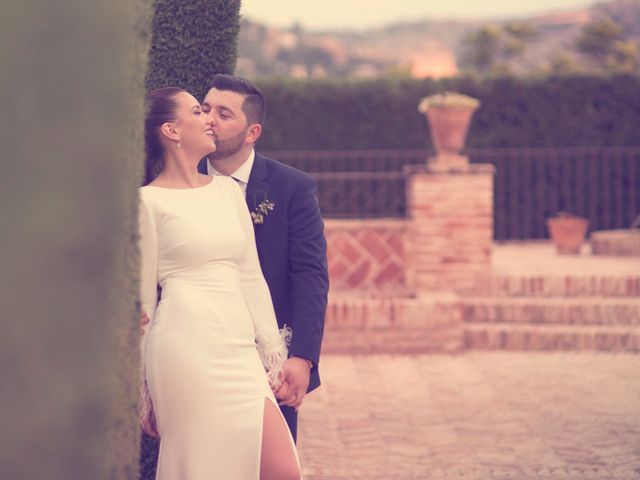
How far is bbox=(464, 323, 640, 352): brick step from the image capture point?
9492 mm

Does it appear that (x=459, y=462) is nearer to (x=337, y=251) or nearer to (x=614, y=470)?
(x=614, y=470)

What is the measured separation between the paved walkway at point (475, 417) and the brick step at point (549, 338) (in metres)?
0.15

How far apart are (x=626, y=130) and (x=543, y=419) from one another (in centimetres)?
1035

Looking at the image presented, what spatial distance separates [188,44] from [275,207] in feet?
2.50


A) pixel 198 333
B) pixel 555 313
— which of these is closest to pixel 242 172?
pixel 198 333

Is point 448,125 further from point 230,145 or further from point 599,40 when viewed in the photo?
point 599,40

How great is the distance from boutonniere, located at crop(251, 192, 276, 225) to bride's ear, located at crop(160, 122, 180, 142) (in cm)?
47

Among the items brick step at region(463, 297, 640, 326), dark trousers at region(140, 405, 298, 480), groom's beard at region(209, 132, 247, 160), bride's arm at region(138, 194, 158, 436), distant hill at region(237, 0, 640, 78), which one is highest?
distant hill at region(237, 0, 640, 78)

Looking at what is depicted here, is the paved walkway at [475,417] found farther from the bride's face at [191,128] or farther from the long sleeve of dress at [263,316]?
the bride's face at [191,128]

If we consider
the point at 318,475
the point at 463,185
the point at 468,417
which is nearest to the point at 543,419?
the point at 468,417

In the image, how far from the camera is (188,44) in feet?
13.5

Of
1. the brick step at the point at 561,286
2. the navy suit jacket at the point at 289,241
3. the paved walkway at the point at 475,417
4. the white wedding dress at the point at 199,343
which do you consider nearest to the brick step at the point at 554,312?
the brick step at the point at 561,286

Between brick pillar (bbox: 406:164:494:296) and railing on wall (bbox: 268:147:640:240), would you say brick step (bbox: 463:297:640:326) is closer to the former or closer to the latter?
brick pillar (bbox: 406:164:494:296)

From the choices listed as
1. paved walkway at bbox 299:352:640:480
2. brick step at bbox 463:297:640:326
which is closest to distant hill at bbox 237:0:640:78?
brick step at bbox 463:297:640:326
